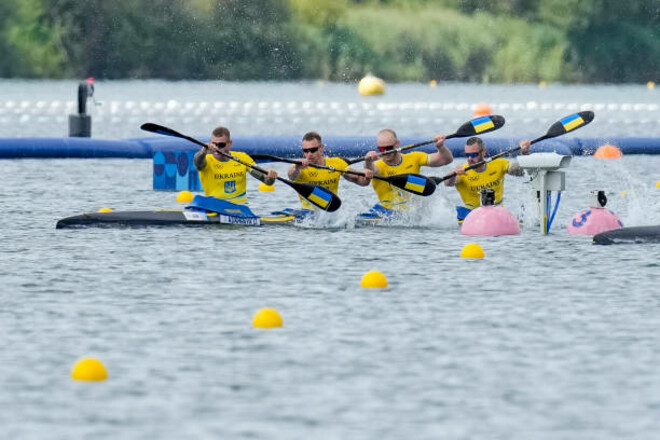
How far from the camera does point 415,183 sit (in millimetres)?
13727

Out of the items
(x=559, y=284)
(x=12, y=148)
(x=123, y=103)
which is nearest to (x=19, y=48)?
(x=123, y=103)

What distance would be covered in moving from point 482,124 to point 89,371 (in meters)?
8.28

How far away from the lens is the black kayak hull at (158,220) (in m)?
13.5

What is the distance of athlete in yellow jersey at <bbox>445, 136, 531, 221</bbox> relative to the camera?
13969 millimetres

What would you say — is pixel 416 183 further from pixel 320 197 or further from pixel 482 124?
pixel 482 124

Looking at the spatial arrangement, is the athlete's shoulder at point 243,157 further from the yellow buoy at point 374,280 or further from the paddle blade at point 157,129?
the yellow buoy at point 374,280

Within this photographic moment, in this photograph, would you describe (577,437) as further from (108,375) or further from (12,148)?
(12,148)

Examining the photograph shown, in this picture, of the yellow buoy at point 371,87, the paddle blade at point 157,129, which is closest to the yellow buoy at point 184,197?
the paddle blade at point 157,129

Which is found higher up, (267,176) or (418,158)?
(418,158)

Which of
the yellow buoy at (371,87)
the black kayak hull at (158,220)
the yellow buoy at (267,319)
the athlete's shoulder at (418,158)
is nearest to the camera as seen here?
the yellow buoy at (267,319)

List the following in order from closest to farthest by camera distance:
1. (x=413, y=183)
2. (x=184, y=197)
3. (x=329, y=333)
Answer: (x=329, y=333)
(x=413, y=183)
(x=184, y=197)

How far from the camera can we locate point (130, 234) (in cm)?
1318

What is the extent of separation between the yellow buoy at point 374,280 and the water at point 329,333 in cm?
14

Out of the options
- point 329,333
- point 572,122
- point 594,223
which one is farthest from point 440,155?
point 329,333
